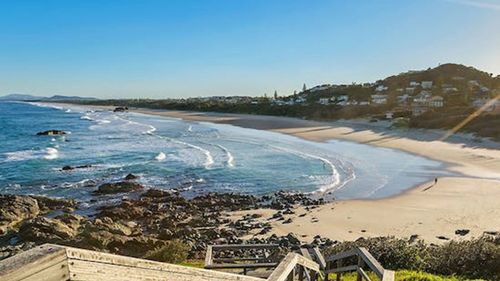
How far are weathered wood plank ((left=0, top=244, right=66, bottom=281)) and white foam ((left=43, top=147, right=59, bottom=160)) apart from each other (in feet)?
117

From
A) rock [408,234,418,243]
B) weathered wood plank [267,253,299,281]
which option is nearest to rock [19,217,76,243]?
rock [408,234,418,243]

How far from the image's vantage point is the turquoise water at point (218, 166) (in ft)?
80.1

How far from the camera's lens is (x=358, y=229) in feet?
54.5

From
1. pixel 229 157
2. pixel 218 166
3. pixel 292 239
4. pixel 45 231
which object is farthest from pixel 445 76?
pixel 45 231

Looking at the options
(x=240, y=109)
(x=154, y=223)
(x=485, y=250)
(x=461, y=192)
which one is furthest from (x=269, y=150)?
(x=240, y=109)

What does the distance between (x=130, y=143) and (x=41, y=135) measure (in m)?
15.4

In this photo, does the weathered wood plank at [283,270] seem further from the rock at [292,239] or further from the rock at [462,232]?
the rock at [462,232]

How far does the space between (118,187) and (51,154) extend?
1554cm

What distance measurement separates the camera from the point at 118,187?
78.2ft

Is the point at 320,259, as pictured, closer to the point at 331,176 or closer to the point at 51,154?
the point at 331,176

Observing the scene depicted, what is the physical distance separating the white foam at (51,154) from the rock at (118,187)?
1287 centimetres

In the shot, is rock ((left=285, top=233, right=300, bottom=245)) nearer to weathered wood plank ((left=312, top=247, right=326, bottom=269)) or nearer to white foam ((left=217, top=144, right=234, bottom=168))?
weathered wood plank ((left=312, top=247, right=326, bottom=269))

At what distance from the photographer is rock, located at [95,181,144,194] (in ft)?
76.6

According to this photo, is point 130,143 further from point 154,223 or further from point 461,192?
point 461,192
